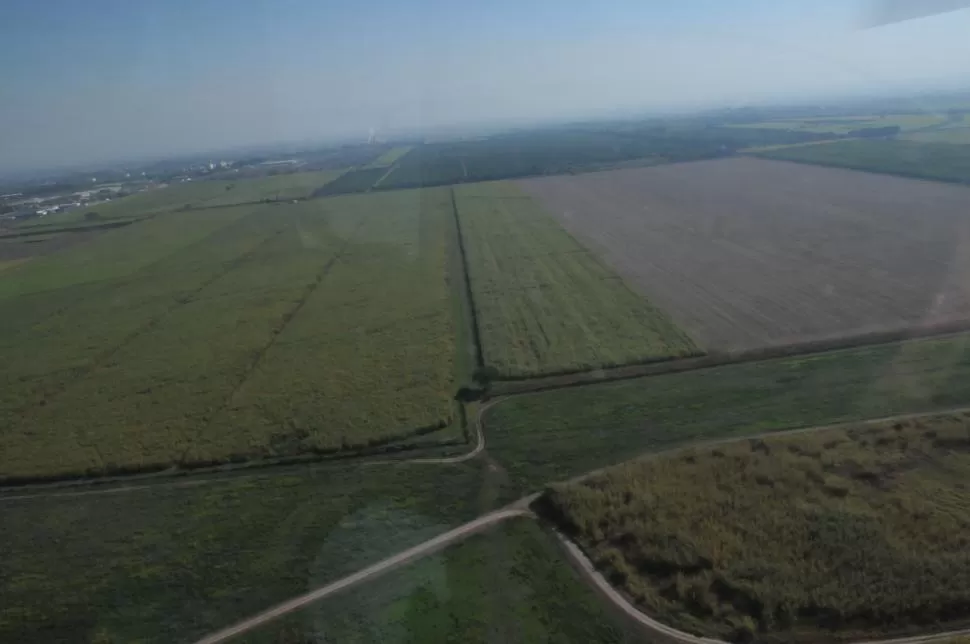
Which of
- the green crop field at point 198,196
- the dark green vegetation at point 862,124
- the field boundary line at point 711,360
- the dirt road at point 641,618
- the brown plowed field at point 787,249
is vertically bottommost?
the dirt road at point 641,618

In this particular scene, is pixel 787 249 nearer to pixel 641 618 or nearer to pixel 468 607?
pixel 641 618

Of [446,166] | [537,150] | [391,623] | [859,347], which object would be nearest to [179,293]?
[391,623]

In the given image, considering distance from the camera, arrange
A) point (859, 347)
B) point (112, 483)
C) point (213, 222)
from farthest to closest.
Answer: point (213, 222), point (859, 347), point (112, 483)

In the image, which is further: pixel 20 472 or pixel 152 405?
pixel 152 405

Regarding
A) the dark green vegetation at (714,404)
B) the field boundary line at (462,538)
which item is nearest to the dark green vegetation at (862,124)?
the dark green vegetation at (714,404)

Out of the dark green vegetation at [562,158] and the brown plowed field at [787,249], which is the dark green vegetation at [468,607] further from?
the dark green vegetation at [562,158]

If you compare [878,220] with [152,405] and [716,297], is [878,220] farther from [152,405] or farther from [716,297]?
[152,405]

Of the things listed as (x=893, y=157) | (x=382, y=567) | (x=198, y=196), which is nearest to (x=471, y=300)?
(x=382, y=567)
